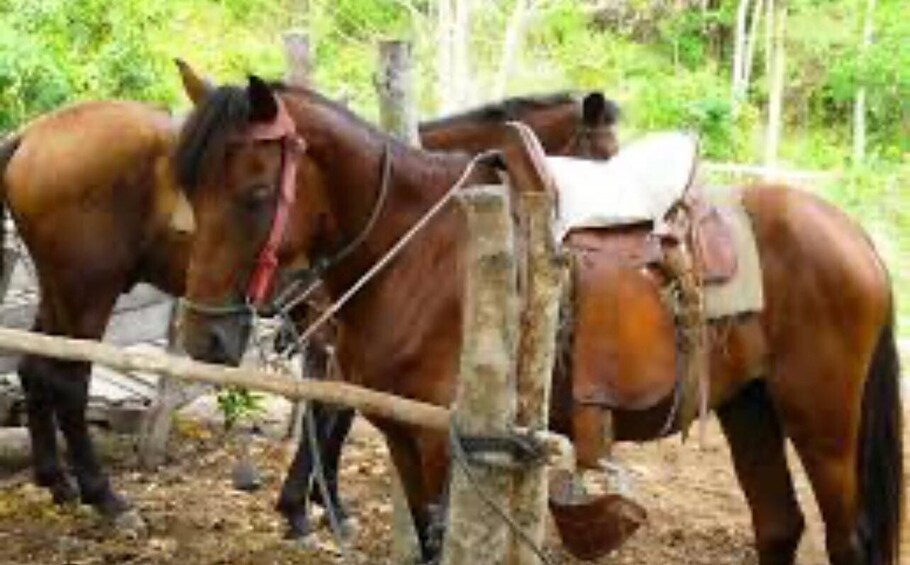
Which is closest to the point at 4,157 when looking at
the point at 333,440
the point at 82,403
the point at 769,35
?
the point at 82,403

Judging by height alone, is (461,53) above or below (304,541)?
above

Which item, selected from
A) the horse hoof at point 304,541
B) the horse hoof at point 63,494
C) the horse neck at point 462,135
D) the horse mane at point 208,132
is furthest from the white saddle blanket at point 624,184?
the horse hoof at point 63,494

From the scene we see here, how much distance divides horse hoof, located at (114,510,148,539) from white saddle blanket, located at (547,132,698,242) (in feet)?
7.92

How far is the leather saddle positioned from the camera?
348 cm

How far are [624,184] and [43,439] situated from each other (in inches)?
114

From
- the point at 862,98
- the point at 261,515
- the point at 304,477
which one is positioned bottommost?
the point at 261,515

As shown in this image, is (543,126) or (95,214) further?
(95,214)

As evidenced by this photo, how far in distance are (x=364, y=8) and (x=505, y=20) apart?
2304mm

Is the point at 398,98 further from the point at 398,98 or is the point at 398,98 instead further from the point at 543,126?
the point at 543,126

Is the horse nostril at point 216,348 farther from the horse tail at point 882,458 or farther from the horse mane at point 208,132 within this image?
the horse tail at point 882,458

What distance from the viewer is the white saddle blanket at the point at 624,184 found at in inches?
140

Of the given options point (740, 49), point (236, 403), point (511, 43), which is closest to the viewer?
point (236, 403)

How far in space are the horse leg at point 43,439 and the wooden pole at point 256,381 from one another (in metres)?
2.82

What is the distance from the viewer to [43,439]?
17.1ft
